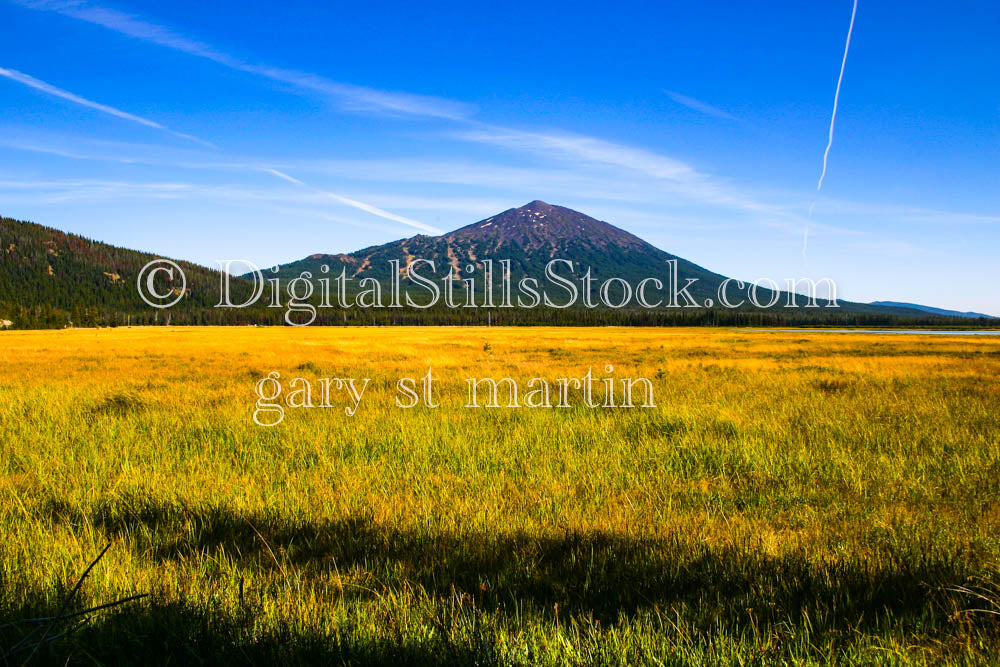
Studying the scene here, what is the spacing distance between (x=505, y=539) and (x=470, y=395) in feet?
25.2

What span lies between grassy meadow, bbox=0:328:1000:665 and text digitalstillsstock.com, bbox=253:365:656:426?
1.57 meters

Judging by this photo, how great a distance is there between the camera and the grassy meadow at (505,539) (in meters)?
2.45

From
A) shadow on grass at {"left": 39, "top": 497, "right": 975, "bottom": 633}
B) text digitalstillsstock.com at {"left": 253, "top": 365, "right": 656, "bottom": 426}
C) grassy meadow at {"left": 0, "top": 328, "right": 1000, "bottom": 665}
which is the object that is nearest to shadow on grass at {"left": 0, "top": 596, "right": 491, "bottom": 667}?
grassy meadow at {"left": 0, "top": 328, "right": 1000, "bottom": 665}

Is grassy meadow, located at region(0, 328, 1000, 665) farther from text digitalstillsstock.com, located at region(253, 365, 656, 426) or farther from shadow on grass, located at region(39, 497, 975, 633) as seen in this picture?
text digitalstillsstock.com, located at region(253, 365, 656, 426)

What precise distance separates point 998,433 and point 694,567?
7248mm

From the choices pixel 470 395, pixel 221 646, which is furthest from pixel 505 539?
pixel 470 395

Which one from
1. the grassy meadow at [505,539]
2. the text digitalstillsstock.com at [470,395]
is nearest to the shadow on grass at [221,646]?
the grassy meadow at [505,539]

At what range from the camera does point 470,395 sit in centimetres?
1138

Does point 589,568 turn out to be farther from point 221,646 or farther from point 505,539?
point 221,646

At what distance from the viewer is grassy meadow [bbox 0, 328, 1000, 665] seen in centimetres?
245

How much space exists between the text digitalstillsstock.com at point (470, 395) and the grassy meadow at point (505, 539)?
5.17ft

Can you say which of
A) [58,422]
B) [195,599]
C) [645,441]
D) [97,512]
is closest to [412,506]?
[195,599]

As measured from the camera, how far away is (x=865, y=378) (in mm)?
15508

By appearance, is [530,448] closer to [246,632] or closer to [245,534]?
[245,534]
